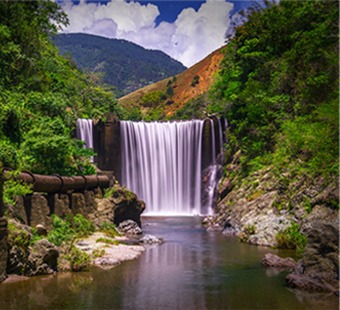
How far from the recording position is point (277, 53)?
33125 millimetres

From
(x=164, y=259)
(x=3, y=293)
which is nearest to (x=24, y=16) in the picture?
(x=164, y=259)

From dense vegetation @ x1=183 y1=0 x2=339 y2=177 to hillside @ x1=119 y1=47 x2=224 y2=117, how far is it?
224ft

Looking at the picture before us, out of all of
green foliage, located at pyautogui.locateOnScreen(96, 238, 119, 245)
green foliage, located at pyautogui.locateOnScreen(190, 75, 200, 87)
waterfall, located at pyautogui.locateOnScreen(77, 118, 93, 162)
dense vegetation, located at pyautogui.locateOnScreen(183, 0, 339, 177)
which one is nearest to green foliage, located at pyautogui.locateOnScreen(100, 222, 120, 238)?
green foliage, located at pyautogui.locateOnScreen(96, 238, 119, 245)

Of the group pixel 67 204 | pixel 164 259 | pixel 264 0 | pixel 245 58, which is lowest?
pixel 164 259

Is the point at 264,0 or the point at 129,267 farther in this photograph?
the point at 264,0

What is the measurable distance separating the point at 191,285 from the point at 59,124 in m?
13.4

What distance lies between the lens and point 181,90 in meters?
125

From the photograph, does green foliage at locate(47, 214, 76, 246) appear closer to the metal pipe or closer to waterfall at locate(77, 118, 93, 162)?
the metal pipe

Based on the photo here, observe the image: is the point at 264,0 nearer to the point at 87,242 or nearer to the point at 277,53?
the point at 277,53

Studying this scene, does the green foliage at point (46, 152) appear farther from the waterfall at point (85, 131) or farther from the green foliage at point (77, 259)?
the waterfall at point (85, 131)

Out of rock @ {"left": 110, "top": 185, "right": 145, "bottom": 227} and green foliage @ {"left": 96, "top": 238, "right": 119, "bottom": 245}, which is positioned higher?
rock @ {"left": 110, "top": 185, "right": 145, "bottom": 227}

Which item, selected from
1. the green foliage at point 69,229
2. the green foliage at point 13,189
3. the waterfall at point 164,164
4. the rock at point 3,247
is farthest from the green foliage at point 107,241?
the waterfall at point 164,164

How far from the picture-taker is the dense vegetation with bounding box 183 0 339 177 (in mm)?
20109

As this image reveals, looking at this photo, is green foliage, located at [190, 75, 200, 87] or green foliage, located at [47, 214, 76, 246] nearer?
green foliage, located at [47, 214, 76, 246]
